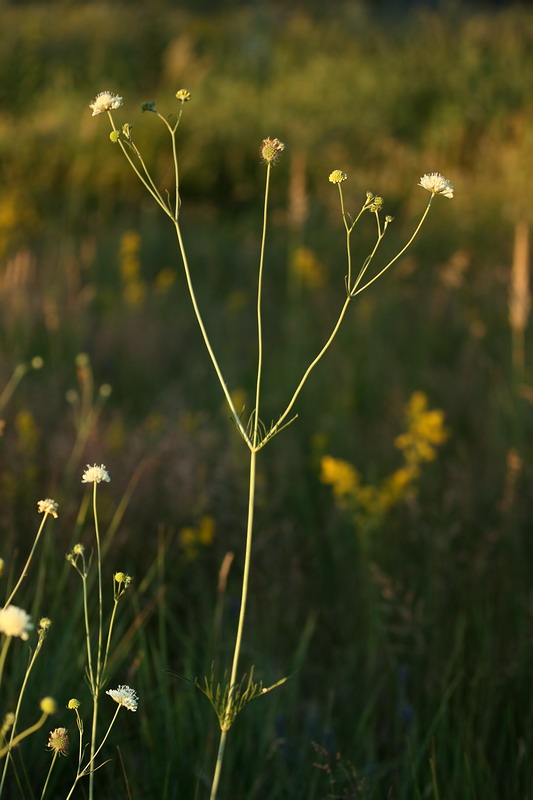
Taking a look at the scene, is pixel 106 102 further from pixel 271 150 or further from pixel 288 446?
pixel 288 446

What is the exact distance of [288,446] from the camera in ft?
9.83

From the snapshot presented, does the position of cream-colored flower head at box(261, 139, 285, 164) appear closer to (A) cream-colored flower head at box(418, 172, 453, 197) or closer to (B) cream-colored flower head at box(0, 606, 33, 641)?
(A) cream-colored flower head at box(418, 172, 453, 197)

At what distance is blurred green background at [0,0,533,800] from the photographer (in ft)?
5.32

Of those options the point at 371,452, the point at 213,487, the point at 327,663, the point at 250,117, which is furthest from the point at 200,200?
the point at 327,663

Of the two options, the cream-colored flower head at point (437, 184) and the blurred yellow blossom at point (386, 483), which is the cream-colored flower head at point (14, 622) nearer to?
the cream-colored flower head at point (437, 184)

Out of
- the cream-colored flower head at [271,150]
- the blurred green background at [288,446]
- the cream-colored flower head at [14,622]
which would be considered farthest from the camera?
the blurred green background at [288,446]

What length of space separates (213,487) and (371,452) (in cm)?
73

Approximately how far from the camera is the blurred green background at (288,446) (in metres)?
1.62

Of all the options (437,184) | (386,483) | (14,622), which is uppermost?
(437,184)

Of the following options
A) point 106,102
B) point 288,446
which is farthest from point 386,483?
point 106,102

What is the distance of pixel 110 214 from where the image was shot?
6.52 metres

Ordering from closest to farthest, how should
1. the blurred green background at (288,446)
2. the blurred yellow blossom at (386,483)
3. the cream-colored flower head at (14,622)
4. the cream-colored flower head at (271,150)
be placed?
the cream-colored flower head at (14,622)
the cream-colored flower head at (271,150)
the blurred green background at (288,446)
the blurred yellow blossom at (386,483)

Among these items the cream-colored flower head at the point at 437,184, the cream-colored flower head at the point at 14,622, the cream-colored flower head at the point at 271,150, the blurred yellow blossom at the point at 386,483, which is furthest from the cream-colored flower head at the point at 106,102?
the blurred yellow blossom at the point at 386,483

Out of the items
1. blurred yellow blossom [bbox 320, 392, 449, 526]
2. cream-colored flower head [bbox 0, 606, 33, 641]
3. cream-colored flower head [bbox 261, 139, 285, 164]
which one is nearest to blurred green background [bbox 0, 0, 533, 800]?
blurred yellow blossom [bbox 320, 392, 449, 526]
